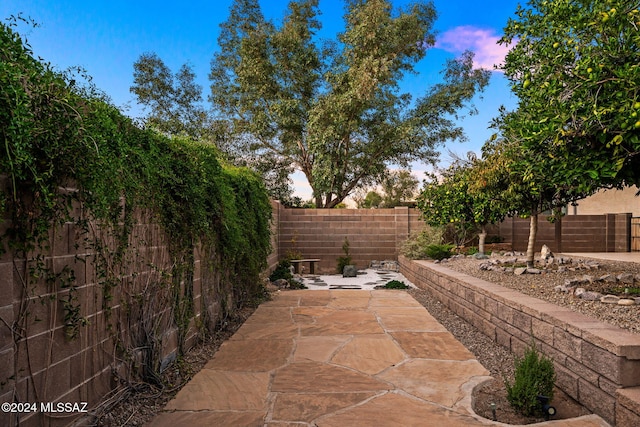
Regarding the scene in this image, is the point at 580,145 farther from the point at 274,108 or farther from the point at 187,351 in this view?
the point at 274,108

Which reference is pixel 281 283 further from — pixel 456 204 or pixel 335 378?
pixel 335 378

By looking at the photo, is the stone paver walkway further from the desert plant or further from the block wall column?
the block wall column

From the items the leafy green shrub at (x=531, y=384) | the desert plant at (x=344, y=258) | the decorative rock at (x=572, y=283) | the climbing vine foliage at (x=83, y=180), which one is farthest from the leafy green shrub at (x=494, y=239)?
the climbing vine foliage at (x=83, y=180)

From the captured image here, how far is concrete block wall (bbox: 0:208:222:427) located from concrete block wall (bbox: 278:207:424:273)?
9.14 meters

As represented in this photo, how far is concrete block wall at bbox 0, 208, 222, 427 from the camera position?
1.96 meters

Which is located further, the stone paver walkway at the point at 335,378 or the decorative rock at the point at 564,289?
the decorative rock at the point at 564,289

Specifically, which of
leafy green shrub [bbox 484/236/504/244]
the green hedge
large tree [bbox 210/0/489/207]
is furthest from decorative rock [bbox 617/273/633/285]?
large tree [bbox 210/0/489/207]

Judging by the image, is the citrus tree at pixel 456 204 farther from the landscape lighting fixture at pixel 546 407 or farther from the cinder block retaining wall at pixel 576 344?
the landscape lighting fixture at pixel 546 407

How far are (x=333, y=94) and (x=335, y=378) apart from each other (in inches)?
514

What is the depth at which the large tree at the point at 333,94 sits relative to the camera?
1514 centimetres

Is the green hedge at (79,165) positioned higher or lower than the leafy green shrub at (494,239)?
higher

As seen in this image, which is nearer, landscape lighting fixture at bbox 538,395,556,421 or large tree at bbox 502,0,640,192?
landscape lighting fixture at bbox 538,395,556,421

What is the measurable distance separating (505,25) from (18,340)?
196 inches

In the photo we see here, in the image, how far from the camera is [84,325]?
2412 mm
